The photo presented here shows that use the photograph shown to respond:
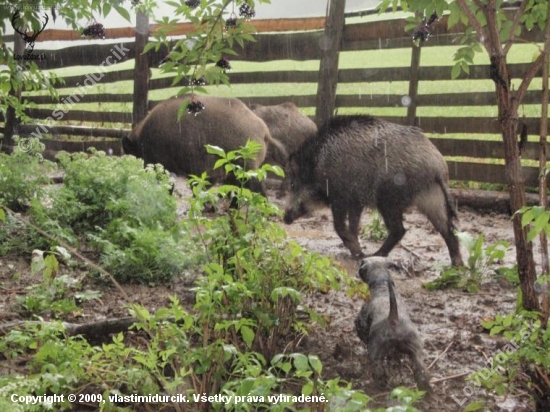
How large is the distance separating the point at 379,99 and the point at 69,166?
4512 mm

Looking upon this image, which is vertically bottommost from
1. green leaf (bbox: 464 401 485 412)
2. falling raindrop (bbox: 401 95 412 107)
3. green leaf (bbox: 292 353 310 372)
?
green leaf (bbox: 464 401 485 412)

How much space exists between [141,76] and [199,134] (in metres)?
3.80

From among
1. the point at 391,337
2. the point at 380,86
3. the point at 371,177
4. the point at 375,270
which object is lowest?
the point at 391,337

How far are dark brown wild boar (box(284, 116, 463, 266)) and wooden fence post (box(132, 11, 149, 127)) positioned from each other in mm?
5254

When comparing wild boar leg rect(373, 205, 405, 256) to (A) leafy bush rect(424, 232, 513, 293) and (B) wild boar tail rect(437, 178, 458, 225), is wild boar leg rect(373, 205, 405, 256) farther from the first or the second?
(A) leafy bush rect(424, 232, 513, 293)

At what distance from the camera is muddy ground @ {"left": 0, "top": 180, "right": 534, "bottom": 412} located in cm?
324

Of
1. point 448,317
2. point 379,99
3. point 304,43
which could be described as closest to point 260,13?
point 304,43

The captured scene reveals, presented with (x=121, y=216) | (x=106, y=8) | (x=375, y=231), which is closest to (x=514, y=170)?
(x=106, y=8)

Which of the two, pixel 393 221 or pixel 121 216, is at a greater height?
pixel 121 216

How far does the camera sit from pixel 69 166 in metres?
5.65

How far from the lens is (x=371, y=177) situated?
5.75 m

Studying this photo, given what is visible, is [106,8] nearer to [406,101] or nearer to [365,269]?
[365,269]

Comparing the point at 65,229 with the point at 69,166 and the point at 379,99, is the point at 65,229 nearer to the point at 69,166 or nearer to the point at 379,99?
the point at 69,166

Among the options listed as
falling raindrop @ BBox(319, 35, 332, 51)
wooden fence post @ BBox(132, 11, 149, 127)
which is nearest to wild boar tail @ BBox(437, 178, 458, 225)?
falling raindrop @ BBox(319, 35, 332, 51)
